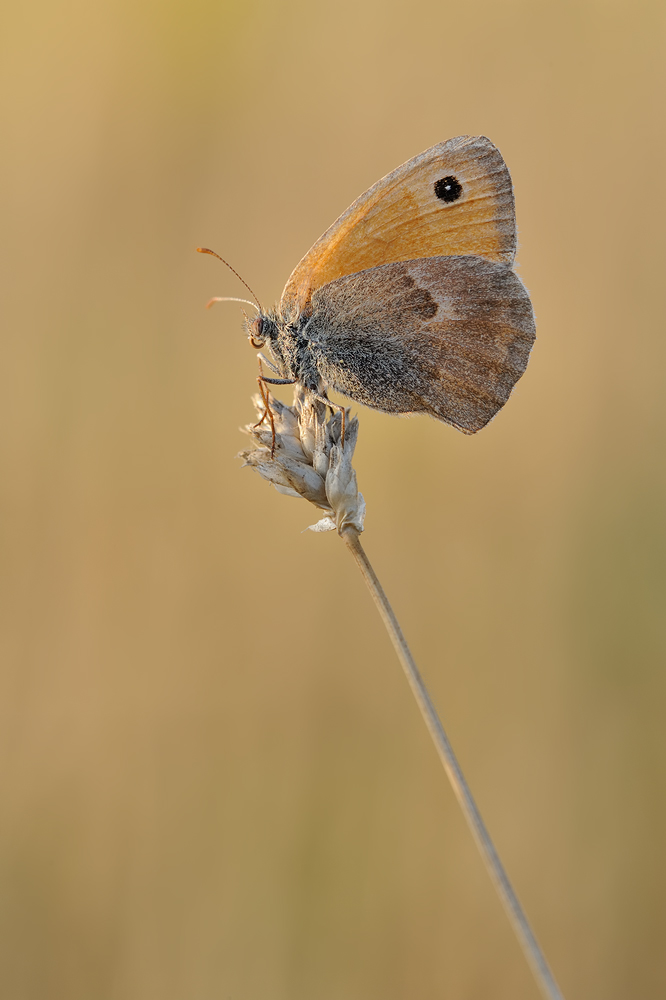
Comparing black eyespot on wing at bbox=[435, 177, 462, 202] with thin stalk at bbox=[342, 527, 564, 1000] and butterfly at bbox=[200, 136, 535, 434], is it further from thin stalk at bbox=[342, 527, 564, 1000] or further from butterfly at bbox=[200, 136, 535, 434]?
thin stalk at bbox=[342, 527, 564, 1000]

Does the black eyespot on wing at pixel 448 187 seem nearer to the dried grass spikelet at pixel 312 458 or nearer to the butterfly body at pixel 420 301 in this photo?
the butterfly body at pixel 420 301

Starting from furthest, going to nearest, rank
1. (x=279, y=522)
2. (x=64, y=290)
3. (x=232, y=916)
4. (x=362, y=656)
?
1. (x=64, y=290)
2. (x=279, y=522)
3. (x=362, y=656)
4. (x=232, y=916)

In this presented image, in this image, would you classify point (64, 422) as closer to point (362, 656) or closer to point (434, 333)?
point (362, 656)

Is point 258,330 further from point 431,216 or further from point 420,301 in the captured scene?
point 431,216

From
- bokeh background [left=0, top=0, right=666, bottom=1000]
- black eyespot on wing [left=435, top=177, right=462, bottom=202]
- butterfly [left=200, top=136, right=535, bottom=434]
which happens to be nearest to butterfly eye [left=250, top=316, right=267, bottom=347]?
butterfly [left=200, top=136, right=535, bottom=434]

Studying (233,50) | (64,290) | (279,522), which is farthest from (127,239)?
(279,522)
